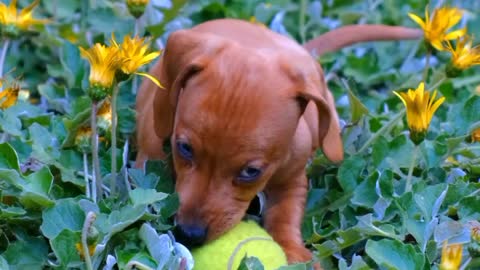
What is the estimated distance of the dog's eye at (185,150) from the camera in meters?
2.76

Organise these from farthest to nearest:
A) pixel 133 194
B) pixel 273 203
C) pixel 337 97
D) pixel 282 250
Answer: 1. pixel 337 97
2. pixel 273 203
3. pixel 282 250
4. pixel 133 194

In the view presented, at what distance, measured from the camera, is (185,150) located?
9.13ft

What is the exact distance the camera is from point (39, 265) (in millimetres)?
2756

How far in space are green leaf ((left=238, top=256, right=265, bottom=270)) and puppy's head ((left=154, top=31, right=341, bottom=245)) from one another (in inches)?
8.4

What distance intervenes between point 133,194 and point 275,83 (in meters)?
0.52

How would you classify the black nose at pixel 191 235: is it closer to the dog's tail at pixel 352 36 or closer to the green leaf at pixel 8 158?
the green leaf at pixel 8 158

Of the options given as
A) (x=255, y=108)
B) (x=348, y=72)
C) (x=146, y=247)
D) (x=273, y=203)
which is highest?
(x=255, y=108)

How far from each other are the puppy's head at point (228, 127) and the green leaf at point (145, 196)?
113mm

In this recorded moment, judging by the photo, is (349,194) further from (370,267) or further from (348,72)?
(348,72)

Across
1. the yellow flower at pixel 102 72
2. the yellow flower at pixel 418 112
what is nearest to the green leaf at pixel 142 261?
the yellow flower at pixel 102 72

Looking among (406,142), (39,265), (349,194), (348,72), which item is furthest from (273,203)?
(348,72)

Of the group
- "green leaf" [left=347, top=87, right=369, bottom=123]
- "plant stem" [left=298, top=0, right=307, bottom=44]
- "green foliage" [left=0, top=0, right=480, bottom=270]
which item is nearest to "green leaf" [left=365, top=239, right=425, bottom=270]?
"green foliage" [left=0, top=0, right=480, bottom=270]

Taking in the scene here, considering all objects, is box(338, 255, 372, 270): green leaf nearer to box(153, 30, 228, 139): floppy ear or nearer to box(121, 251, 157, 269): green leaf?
box(121, 251, 157, 269): green leaf

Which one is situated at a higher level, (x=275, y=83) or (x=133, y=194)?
(x=275, y=83)
